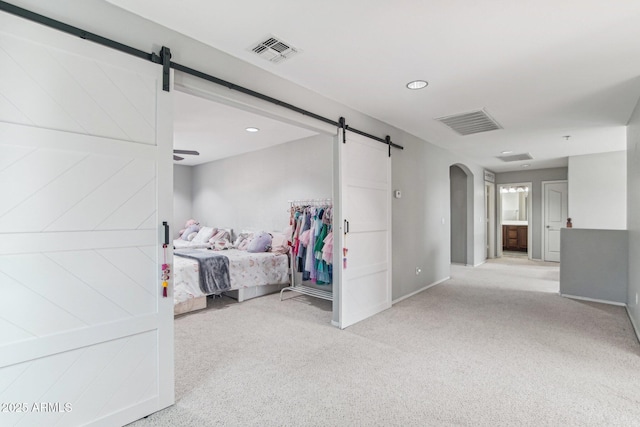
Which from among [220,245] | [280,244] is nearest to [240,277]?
[280,244]

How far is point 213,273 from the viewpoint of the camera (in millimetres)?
4238

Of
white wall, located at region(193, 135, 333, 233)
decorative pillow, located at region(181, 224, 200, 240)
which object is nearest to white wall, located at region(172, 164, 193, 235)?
white wall, located at region(193, 135, 333, 233)

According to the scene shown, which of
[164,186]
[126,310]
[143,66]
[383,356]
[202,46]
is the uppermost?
[202,46]

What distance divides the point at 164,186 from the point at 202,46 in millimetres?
1052

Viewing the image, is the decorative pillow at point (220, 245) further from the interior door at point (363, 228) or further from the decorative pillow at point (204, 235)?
the interior door at point (363, 228)

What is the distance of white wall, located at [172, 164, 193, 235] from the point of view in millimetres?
7613

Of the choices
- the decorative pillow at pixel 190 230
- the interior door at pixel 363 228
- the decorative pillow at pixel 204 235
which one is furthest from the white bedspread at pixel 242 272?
the decorative pillow at pixel 190 230

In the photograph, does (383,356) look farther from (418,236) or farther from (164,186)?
(418,236)

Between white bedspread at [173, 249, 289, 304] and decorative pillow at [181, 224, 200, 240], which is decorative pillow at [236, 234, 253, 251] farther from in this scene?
decorative pillow at [181, 224, 200, 240]

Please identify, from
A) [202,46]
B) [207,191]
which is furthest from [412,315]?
[207,191]

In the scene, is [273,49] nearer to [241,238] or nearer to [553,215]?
[241,238]

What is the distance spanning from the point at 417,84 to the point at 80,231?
2.87m

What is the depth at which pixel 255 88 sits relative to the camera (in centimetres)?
255

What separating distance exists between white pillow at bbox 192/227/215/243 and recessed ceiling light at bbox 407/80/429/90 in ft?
15.8
